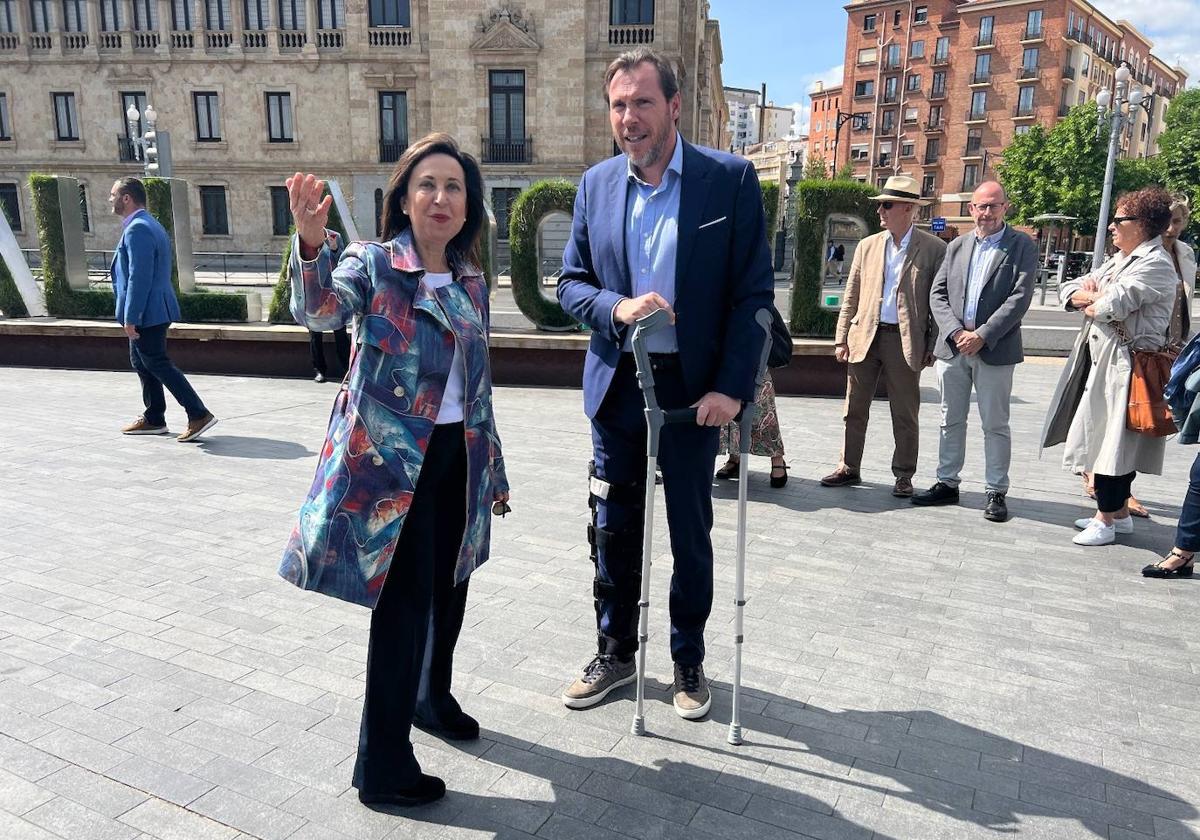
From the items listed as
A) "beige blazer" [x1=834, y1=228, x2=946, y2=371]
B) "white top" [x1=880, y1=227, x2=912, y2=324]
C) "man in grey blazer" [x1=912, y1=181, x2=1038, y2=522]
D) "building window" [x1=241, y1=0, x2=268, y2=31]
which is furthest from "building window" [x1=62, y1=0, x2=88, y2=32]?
"man in grey blazer" [x1=912, y1=181, x2=1038, y2=522]

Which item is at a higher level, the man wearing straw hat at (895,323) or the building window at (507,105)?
the building window at (507,105)

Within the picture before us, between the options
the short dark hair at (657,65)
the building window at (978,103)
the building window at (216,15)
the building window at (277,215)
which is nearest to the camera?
the short dark hair at (657,65)

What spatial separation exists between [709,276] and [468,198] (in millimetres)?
903

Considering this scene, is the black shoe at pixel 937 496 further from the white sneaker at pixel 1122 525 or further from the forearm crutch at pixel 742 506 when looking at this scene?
the forearm crutch at pixel 742 506

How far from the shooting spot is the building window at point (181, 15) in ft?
117

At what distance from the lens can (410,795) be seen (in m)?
2.58

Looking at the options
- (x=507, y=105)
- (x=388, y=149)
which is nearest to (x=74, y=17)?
(x=388, y=149)

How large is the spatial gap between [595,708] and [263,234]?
3759 cm

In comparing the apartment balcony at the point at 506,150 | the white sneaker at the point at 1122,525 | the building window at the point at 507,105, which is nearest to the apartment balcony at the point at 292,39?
the building window at the point at 507,105

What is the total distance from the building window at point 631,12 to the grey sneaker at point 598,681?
32165 millimetres

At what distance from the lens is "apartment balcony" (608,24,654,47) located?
1232 inches

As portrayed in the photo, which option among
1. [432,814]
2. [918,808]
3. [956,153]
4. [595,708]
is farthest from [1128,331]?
[956,153]

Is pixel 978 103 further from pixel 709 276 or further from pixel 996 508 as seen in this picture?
pixel 709 276

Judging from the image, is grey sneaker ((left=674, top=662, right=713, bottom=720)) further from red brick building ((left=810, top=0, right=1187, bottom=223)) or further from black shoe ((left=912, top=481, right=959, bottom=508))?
red brick building ((left=810, top=0, right=1187, bottom=223))
